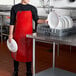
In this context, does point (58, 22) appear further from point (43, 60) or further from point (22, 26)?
point (43, 60)

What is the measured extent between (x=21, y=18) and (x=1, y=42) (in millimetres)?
2230

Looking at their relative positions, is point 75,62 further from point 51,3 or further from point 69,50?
point 51,3

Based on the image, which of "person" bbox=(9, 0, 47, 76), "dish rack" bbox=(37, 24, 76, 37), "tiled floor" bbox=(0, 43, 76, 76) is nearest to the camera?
"dish rack" bbox=(37, 24, 76, 37)

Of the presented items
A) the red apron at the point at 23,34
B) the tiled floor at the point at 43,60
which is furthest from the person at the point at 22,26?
the tiled floor at the point at 43,60

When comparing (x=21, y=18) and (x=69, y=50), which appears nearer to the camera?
(x=21, y=18)

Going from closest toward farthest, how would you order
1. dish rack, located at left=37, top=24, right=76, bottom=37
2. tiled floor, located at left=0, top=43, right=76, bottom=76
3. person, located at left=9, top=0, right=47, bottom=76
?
dish rack, located at left=37, top=24, right=76, bottom=37, person, located at left=9, top=0, right=47, bottom=76, tiled floor, located at left=0, top=43, right=76, bottom=76

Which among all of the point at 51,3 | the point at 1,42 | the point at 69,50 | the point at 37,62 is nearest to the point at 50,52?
the point at 69,50

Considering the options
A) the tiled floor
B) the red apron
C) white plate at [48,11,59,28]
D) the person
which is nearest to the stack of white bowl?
white plate at [48,11,59,28]

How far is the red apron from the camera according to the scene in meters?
1.82

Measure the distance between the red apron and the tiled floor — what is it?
43 cm

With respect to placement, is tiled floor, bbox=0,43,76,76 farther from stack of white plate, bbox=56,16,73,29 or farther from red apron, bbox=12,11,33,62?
stack of white plate, bbox=56,16,73,29

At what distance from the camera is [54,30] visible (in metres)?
1.59

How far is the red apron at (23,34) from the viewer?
182cm

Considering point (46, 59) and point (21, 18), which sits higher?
point (21, 18)
